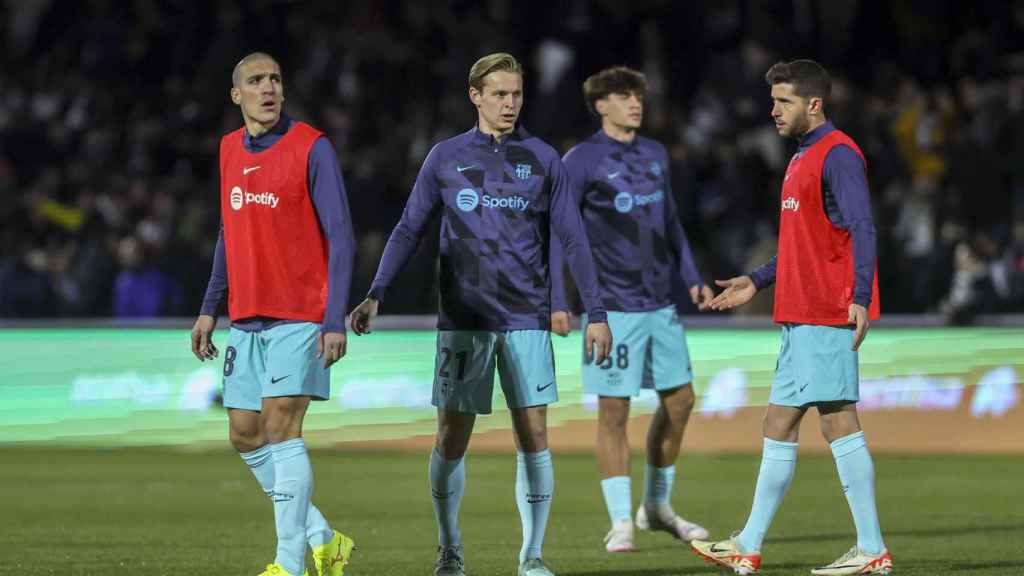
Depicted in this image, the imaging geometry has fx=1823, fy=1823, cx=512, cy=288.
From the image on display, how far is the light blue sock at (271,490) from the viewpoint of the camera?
818cm

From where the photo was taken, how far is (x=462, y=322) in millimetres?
8398

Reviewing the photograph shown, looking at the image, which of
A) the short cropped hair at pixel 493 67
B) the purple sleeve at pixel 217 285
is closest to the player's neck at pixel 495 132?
the short cropped hair at pixel 493 67

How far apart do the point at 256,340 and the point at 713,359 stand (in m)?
7.98

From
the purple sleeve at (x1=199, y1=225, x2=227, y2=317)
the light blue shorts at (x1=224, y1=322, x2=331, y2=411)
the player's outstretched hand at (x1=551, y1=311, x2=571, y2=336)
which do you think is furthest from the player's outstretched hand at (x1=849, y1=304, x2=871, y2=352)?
the purple sleeve at (x1=199, y1=225, x2=227, y2=317)

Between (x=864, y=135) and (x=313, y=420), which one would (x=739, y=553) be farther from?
(x=864, y=135)

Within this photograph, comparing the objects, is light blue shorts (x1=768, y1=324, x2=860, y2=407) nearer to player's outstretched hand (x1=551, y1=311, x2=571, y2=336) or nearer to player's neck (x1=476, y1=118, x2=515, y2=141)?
player's outstretched hand (x1=551, y1=311, x2=571, y2=336)

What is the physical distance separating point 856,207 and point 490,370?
1822mm

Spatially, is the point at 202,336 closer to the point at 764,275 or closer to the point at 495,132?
the point at 495,132

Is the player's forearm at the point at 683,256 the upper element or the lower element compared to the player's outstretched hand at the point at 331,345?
upper

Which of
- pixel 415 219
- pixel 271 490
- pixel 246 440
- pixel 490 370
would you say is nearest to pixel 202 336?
pixel 246 440

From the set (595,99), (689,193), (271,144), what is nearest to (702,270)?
(689,193)

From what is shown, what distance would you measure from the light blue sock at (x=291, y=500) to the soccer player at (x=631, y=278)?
3088 mm

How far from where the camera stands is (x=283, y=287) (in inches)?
313

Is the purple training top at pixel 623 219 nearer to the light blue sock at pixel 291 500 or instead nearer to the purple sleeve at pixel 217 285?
the purple sleeve at pixel 217 285
